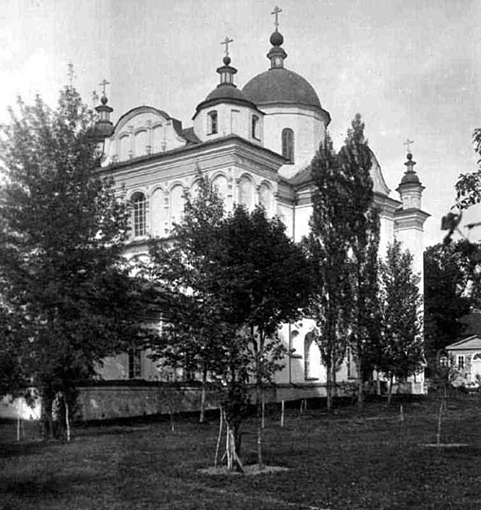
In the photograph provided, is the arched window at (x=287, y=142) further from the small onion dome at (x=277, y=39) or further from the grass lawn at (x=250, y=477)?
the grass lawn at (x=250, y=477)

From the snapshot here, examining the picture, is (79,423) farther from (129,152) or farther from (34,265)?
(129,152)

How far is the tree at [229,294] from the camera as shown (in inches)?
529

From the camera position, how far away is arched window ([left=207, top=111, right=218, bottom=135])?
115 ft

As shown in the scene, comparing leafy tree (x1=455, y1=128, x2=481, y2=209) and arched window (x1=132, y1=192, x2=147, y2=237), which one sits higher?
arched window (x1=132, y1=192, x2=147, y2=237)

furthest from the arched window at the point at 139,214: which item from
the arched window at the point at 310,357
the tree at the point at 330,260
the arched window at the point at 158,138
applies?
the arched window at the point at 310,357

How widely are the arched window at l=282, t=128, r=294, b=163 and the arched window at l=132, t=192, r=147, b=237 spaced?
9195 mm

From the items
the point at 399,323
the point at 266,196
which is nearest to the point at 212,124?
the point at 266,196

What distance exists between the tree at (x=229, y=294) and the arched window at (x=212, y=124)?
9.26m

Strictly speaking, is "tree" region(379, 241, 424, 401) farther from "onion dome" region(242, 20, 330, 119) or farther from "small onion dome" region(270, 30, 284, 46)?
"small onion dome" region(270, 30, 284, 46)

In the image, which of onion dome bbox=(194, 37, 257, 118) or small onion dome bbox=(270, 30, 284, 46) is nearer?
onion dome bbox=(194, 37, 257, 118)

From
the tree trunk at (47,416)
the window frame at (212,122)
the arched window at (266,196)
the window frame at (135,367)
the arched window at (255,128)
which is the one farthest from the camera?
the arched window at (266,196)

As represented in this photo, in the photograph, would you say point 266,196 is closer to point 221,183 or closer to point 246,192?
point 246,192

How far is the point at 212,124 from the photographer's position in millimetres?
35125

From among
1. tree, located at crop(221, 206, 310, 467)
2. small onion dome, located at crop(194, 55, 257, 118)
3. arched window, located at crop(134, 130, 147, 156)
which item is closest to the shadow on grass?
tree, located at crop(221, 206, 310, 467)
